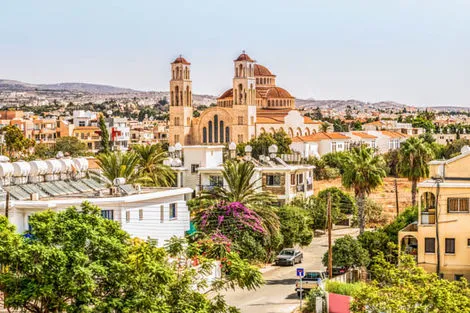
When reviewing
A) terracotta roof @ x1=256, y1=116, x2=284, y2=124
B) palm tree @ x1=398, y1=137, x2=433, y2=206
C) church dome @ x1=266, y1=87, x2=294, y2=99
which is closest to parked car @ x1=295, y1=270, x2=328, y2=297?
palm tree @ x1=398, y1=137, x2=433, y2=206

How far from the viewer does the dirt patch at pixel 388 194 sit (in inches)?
2394

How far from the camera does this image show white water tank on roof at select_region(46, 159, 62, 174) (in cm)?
3334

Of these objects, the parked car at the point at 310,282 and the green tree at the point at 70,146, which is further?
the green tree at the point at 70,146

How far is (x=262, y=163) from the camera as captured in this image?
2009 inches

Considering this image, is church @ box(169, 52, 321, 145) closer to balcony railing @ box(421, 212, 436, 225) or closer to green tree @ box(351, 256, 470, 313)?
balcony railing @ box(421, 212, 436, 225)

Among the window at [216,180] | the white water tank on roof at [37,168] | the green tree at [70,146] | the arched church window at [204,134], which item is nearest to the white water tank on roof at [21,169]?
the white water tank on roof at [37,168]

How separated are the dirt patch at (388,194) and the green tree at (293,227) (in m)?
10.6

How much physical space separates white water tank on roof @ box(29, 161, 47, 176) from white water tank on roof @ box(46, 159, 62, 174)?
10.4 inches

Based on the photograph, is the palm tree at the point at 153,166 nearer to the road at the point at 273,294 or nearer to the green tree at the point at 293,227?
the green tree at the point at 293,227

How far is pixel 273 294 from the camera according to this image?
32.3 meters

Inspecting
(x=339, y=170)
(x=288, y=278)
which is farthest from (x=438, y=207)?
(x=339, y=170)

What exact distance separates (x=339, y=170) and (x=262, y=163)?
39.3 metres

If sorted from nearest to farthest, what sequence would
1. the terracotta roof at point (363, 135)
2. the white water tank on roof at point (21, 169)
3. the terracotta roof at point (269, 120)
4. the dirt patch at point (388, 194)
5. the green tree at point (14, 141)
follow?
the white water tank on roof at point (21, 169)
the dirt patch at point (388, 194)
the green tree at point (14, 141)
the terracotta roof at point (363, 135)
the terracotta roof at point (269, 120)

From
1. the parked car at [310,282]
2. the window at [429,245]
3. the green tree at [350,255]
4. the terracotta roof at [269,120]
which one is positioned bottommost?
the parked car at [310,282]
